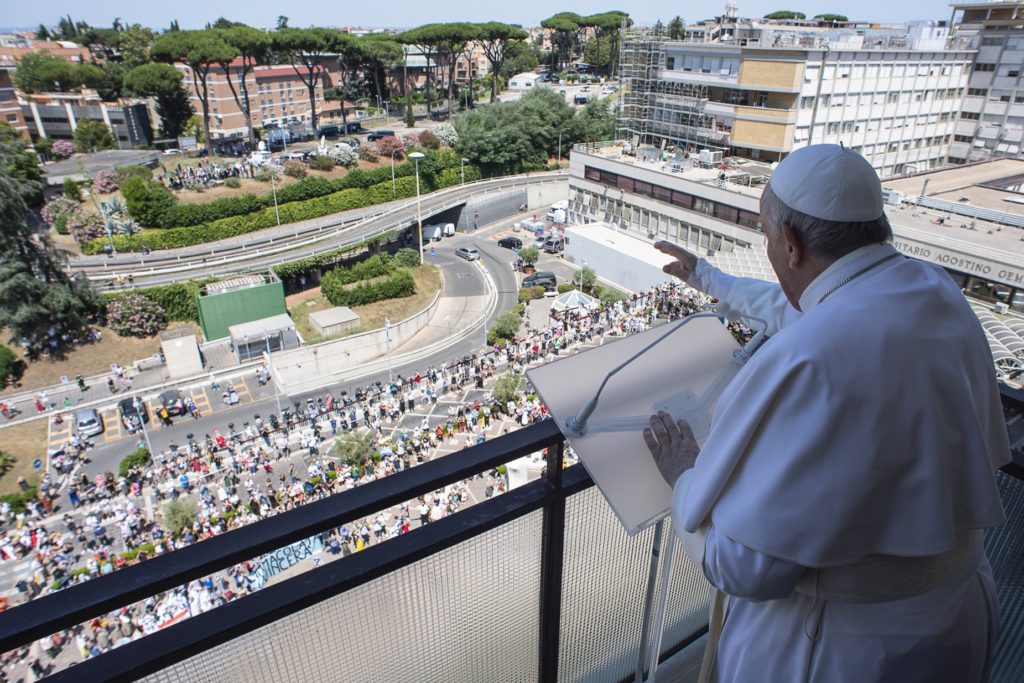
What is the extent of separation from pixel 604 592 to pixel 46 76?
167ft

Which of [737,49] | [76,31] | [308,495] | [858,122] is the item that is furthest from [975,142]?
[76,31]

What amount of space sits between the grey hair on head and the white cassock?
0.08 feet

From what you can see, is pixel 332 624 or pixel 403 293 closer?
pixel 332 624

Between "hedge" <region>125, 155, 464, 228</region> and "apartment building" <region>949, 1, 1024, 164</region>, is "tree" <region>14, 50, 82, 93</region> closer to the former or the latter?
"hedge" <region>125, 155, 464, 228</region>

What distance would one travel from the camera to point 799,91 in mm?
25969

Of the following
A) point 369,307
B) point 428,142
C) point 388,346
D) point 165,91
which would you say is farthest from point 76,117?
point 388,346

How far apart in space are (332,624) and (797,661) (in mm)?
887

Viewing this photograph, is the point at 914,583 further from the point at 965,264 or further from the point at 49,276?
the point at 49,276

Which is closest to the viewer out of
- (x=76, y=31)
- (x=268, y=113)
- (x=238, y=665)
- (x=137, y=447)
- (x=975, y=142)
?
(x=238, y=665)

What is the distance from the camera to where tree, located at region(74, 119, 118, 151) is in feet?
120

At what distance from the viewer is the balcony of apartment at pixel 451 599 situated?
1.06 m

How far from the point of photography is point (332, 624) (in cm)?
131

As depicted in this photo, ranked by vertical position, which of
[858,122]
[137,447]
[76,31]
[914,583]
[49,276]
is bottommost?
[137,447]

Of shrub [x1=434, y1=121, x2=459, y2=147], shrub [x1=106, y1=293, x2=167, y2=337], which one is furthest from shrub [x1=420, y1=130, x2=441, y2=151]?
shrub [x1=106, y1=293, x2=167, y2=337]
